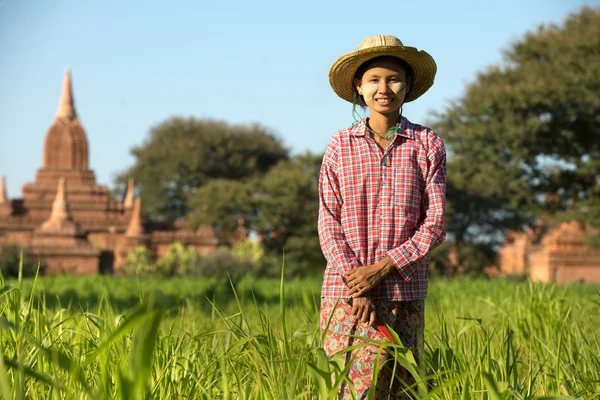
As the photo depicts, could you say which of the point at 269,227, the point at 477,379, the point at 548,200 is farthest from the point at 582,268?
the point at 477,379

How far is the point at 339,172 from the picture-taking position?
11.1 ft

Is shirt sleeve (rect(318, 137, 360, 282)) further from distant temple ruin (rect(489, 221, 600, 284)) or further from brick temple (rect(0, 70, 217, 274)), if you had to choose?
brick temple (rect(0, 70, 217, 274))

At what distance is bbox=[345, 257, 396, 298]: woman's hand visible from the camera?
3174mm

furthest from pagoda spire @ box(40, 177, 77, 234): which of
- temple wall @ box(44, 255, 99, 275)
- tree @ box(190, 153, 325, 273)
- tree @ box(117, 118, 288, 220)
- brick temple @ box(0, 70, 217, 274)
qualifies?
tree @ box(117, 118, 288, 220)

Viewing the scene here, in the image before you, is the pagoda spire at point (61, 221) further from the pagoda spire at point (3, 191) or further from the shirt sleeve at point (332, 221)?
the shirt sleeve at point (332, 221)

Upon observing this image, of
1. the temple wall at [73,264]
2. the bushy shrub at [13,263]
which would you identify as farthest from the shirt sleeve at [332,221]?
the temple wall at [73,264]

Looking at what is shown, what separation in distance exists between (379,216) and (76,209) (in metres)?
36.5

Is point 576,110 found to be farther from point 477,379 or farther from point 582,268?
point 477,379

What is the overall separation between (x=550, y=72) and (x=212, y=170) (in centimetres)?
2839

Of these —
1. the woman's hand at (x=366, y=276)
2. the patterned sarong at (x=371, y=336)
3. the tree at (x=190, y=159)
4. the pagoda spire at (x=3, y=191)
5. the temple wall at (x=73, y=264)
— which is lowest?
the temple wall at (x=73, y=264)

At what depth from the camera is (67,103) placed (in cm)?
4194

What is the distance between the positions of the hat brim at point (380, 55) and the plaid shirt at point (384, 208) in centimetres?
22

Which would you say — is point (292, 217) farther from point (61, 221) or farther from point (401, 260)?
point (401, 260)

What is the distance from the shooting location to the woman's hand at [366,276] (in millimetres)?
3174
